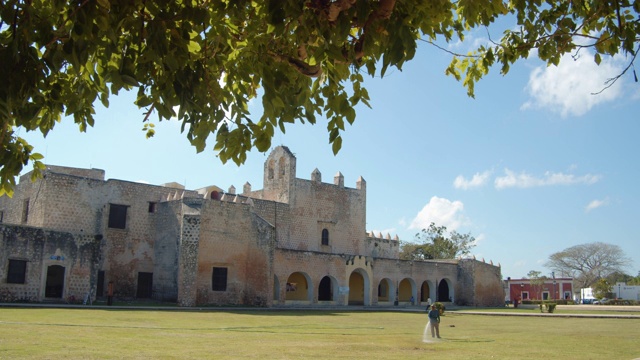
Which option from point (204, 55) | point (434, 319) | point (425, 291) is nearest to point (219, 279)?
point (434, 319)

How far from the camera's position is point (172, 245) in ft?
96.4

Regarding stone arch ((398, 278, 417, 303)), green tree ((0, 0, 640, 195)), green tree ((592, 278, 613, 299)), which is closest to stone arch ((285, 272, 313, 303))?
stone arch ((398, 278, 417, 303))

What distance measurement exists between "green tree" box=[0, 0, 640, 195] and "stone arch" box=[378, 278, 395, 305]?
3395 cm

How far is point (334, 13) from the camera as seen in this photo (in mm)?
4844

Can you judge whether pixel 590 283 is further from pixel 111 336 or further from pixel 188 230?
pixel 111 336

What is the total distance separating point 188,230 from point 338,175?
16.0 meters

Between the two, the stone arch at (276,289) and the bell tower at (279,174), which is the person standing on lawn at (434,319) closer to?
the stone arch at (276,289)

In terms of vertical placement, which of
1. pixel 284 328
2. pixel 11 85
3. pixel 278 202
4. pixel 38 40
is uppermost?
pixel 278 202

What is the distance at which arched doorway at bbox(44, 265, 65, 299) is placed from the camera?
1009 inches

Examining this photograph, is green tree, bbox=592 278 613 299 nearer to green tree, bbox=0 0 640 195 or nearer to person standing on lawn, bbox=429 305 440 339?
person standing on lawn, bbox=429 305 440 339

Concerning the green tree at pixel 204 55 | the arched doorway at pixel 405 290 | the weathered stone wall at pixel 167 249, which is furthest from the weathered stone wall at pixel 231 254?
the green tree at pixel 204 55

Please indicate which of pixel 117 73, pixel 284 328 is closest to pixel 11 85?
pixel 117 73

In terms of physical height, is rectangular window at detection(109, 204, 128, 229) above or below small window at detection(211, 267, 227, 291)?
above

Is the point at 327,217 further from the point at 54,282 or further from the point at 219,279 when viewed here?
the point at 54,282
